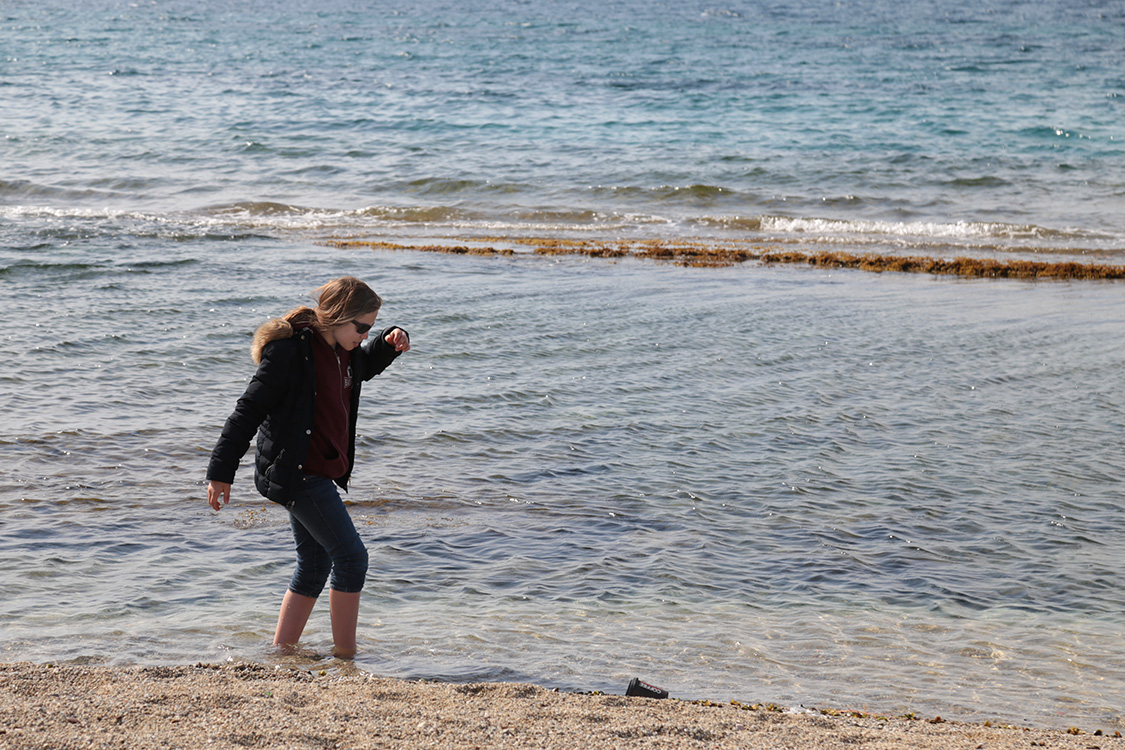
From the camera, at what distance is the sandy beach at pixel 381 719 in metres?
3.79

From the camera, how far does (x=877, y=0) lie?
82.6 metres

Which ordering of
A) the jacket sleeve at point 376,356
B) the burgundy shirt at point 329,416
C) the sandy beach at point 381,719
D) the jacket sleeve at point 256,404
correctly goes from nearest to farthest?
the sandy beach at point 381,719
the jacket sleeve at point 256,404
the burgundy shirt at point 329,416
the jacket sleeve at point 376,356

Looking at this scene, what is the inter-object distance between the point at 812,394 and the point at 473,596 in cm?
486

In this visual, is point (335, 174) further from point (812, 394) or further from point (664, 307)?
point (812, 394)

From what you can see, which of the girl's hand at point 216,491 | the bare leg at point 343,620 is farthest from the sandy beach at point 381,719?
the girl's hand at point 216,491

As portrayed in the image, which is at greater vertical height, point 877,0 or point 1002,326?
point 877,0

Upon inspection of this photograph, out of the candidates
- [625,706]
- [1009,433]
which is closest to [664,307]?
[1009,433]

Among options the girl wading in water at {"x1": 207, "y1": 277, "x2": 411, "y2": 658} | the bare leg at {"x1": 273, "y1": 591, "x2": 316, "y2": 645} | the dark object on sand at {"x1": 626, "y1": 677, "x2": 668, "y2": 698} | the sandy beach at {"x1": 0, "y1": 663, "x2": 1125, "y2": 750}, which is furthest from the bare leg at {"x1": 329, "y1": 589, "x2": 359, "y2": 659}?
the dark object on sand at {"x1": 626, "y1": 677, "x2": 668, "y2": 698}

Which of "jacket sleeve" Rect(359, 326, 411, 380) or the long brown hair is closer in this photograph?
the long brown hair

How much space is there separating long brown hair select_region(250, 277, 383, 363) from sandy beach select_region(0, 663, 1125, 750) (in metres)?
1.44

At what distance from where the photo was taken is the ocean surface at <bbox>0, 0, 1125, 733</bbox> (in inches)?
203

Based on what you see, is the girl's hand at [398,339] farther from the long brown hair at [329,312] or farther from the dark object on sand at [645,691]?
the dark object on sand at [645,691]

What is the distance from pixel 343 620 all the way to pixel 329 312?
58.5 inches

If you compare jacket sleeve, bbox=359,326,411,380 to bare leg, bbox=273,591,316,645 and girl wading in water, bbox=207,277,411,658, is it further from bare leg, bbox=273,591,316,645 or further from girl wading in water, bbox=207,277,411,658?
bare leg, bbox=273,591,316,645
